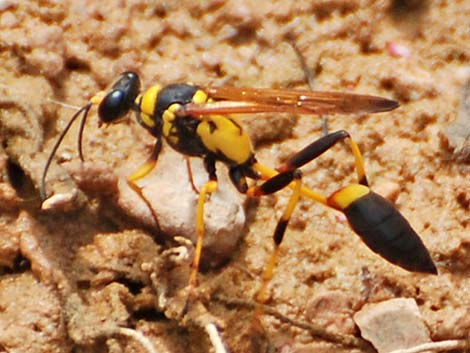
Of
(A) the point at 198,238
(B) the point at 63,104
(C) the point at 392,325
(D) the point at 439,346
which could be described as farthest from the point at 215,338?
(B) the point at 63,104

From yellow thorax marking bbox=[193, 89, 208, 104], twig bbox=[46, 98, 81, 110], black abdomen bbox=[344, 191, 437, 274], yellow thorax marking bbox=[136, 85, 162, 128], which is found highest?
yellow thorax marking bbox=[193, 89, 208, 104]

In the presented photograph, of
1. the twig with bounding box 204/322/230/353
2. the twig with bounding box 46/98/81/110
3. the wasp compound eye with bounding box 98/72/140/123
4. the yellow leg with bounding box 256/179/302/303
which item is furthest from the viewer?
the twig with bounding box 46/98/81/110

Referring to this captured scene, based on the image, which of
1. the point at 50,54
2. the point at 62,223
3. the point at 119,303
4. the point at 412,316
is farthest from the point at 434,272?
the point at 50,54

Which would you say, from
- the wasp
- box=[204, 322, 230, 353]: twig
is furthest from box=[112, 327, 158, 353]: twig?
the wasp

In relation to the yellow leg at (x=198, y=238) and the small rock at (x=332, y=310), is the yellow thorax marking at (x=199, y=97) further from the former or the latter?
the small rock at (x=332, y=310)

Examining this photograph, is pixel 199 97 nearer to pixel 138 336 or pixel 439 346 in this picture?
pixel 138 336

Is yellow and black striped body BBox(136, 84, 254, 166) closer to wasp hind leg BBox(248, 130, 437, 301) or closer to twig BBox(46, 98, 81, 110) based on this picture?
wasp hind leg BBox(248, 130, 437, 301)

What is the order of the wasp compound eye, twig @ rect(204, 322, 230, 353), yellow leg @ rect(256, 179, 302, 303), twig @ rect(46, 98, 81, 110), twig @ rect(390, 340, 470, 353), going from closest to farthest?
1. twig @ rect(204, 322, 230, 353)
2. twig @ rect(390, 340, 470, 353)
3. yellow leg @ rect(256, 179, 302, 303)
4. the wasp compound eye
5. twig @ rect(46, 98, 81, 110)
